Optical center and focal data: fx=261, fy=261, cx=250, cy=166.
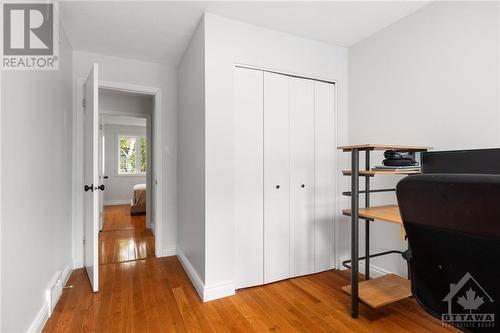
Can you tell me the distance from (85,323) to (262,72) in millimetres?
2514

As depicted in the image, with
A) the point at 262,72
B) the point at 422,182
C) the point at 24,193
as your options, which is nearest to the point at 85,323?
the point at 24,193

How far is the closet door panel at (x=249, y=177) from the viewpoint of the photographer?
95.0 inches

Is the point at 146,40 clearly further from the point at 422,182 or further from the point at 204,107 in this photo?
the point at 422,182

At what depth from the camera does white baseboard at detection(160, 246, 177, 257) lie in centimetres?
335

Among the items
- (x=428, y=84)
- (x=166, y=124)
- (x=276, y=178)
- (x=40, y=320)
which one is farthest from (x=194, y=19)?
(x=40, y=320)

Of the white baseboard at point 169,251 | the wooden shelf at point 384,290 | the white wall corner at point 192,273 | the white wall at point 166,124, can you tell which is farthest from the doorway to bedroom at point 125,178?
the wooden shelf at point 384,290

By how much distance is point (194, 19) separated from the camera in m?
2.35

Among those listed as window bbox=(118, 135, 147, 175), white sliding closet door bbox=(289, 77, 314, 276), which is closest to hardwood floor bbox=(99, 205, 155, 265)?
white sliding closet door bbox=(289, 77, 314, 276)

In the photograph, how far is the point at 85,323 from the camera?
6.27ft

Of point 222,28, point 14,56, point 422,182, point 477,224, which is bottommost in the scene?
point 477,224

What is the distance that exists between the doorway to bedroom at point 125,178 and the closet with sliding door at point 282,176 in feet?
5.39

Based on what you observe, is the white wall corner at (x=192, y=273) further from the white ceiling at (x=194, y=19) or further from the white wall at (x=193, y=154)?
the white ceiling at (x=194, y=19)

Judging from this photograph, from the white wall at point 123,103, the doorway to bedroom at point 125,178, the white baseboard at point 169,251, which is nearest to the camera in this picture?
the white baseboard at point 169,251

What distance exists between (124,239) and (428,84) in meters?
4.29
